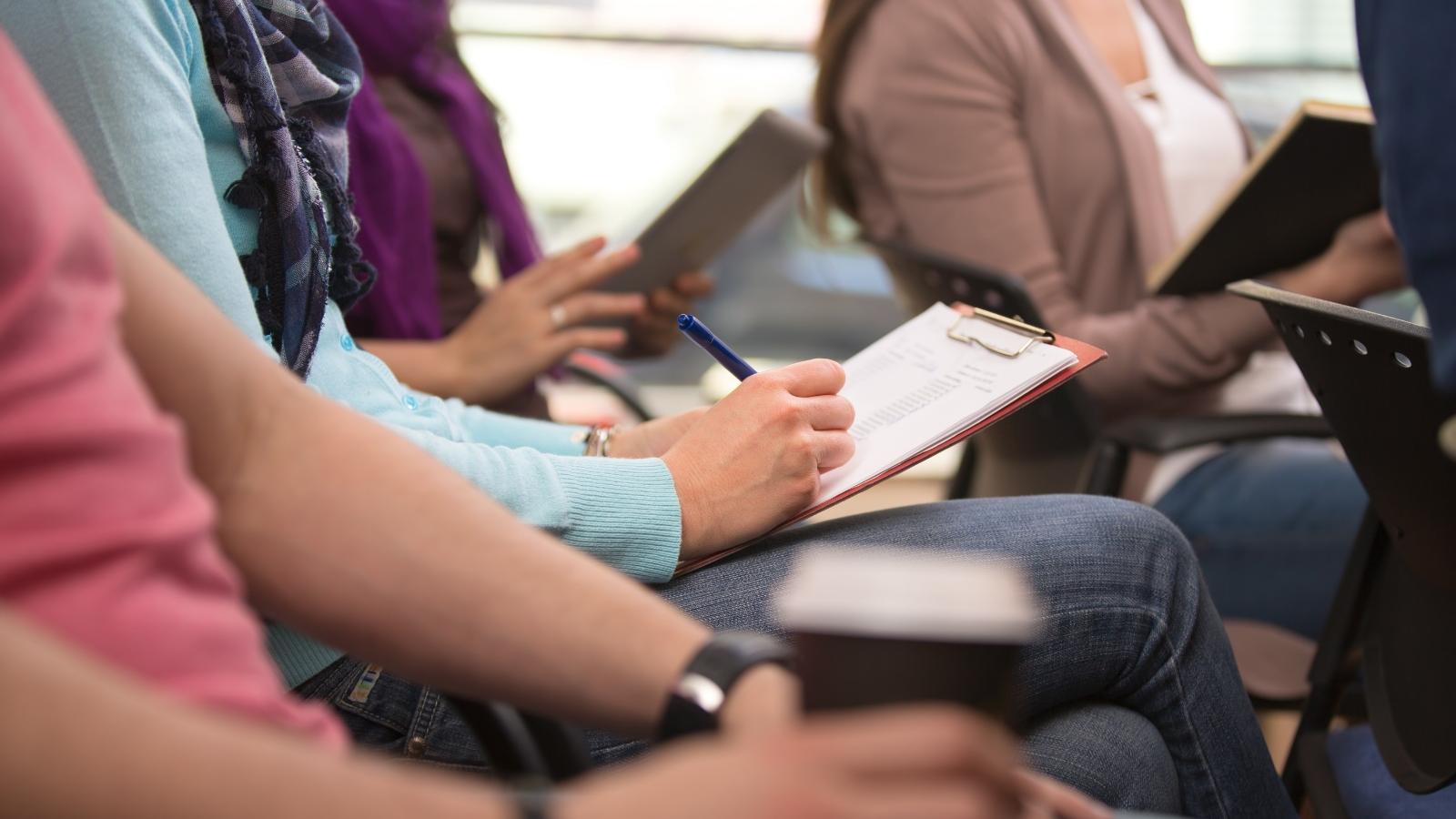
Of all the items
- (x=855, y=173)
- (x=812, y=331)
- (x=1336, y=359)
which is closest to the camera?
(x=1336, y=359)

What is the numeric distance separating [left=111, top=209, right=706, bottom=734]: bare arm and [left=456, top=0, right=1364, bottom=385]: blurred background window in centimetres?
204

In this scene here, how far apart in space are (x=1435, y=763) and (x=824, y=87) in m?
1.17

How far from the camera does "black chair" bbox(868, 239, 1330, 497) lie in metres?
1.29

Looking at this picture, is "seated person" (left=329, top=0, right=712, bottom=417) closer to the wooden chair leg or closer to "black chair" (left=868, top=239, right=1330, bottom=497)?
"black chair" (left=868, top=239, right=1330, bottom=497)

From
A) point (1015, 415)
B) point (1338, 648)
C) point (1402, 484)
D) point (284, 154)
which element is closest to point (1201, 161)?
point (1015, 415)

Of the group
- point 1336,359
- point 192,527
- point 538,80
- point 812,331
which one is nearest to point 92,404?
point 192,527

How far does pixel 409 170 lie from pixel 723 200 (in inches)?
14.1

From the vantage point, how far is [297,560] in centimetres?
57

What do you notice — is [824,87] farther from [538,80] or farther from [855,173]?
[538,80]

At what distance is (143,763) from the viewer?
372mm

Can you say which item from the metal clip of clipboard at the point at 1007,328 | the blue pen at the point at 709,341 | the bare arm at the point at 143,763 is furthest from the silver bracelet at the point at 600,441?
the bare arm at the point at 143,763

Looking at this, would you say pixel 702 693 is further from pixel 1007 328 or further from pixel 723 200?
pixel 723 200

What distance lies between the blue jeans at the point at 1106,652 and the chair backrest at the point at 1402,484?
0.11m

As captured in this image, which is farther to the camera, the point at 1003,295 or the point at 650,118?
the point at 650,118
